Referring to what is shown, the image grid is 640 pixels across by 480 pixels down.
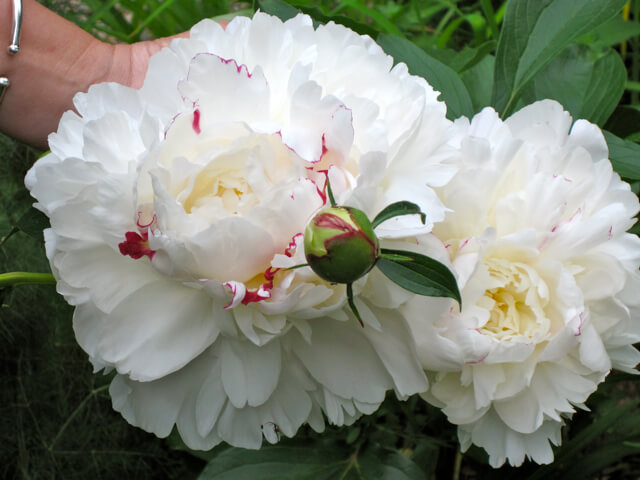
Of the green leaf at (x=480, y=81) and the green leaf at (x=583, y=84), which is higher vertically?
the green leaf at (x=583, y=84)

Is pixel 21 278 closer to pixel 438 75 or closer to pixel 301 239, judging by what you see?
pixel 301 239

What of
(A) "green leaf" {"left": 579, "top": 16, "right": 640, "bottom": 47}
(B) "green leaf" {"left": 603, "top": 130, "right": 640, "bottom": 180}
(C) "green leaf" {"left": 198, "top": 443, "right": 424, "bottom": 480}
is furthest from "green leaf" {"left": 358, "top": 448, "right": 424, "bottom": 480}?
(A) "green leaf" {"left": 579, "top": 16, "right": 640, "bottom": 47}

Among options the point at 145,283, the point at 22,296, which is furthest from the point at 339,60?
the point at 22,296

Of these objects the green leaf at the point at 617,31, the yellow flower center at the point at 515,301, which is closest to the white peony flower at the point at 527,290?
the yellow flower center at the point at 515,301

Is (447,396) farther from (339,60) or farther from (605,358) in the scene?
(339,60)

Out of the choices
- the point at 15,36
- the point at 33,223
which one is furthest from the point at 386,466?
the point at 15,36

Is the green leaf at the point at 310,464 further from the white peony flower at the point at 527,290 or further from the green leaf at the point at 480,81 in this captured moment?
the green leaf at the point at 480,81


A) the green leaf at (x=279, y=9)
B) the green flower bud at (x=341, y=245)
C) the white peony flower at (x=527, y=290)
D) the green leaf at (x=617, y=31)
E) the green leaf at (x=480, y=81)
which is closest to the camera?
the green flower bud at (x=341, y=245)
